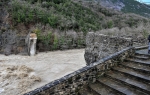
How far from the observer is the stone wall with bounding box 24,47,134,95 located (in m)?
4.11

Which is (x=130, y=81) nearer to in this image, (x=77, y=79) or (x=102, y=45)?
(x=77, y=79)

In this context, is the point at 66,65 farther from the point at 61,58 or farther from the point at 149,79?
the point at 149,79

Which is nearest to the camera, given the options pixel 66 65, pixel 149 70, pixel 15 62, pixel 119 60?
pixel 149 70

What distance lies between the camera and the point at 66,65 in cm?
1466

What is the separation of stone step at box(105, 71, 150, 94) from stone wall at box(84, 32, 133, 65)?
1.82 meters

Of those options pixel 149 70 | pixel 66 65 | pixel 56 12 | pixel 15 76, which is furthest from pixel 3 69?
pixel 56 12

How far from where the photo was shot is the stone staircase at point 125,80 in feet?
13.9

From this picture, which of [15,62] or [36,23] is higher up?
[36,23]

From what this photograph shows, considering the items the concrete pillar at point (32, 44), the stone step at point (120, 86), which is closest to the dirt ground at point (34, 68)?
the concrete pillar at point (32, 44)

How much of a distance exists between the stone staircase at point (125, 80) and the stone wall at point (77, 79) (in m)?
0.15

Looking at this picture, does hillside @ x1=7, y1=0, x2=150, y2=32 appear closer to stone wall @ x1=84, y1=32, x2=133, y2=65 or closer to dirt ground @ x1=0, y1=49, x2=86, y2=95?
dirt ground @ x1=0, y1=49, x2=86, y2=95

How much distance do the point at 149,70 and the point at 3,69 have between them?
11.5 m

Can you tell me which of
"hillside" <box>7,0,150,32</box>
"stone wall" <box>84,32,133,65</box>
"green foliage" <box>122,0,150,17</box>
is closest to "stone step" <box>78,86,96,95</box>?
"stone wall" <box>84,32,133,65</box>

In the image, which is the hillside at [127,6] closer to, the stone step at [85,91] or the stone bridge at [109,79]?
the stone bridge at [109,79]
